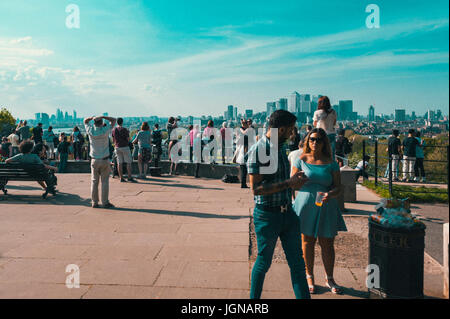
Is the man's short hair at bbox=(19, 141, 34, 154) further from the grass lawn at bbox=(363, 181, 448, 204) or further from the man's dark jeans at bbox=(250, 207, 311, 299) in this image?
the grass lawn at bbox=(363, 181, 448, 204)

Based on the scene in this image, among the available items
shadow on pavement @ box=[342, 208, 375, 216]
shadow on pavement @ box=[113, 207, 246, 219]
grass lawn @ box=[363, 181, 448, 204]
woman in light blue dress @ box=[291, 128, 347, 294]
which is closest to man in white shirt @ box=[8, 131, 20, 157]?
shadow on pavement @ box=[113, 207, 246, 219]

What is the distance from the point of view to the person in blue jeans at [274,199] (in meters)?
3.16

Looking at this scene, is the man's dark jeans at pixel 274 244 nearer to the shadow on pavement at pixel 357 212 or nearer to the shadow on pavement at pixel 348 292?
the shadow on pavement at pixel 348 292

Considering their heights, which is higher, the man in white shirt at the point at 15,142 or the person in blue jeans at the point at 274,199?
the man in white shirt at the point at 15,142

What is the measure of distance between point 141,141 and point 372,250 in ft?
31.7

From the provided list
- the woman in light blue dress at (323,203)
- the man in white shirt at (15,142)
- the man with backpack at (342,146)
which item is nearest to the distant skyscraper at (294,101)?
the man with backpack at (342,146)

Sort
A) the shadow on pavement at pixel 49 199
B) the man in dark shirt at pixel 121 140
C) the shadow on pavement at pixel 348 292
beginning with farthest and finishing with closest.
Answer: the man in dark shirt at pixel 121 140, the shadow on pavement at pixel 49 199, the shadow on pavement at pixel 348 292

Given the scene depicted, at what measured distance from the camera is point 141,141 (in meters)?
12.4

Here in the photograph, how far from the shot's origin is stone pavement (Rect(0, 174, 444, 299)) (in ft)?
13.2

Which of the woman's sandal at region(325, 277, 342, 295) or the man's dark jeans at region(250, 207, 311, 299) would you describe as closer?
the man's dark jeans at region(250, 207, 311, 299)

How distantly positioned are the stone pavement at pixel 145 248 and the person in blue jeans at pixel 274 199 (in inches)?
29.8

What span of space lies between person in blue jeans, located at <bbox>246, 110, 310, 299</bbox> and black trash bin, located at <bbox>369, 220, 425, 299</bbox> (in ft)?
3.54

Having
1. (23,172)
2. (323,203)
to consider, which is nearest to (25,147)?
(23,172)
